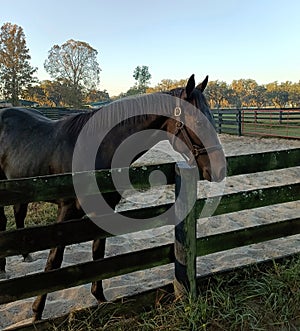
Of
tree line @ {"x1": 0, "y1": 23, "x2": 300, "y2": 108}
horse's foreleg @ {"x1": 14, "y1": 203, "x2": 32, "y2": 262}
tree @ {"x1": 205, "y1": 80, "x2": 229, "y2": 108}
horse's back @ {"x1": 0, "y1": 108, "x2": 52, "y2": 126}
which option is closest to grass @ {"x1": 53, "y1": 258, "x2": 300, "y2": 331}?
horse's foreleg @ {"x1": 14, "y1": 203, "x2": 32, "y2": 262}

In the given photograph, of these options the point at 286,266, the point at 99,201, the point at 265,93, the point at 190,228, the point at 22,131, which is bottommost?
the point at 286,266

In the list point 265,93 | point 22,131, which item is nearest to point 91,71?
point 22,131

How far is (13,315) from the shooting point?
2.37 meters

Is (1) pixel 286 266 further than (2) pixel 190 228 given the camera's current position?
Yes

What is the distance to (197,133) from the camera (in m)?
2.10

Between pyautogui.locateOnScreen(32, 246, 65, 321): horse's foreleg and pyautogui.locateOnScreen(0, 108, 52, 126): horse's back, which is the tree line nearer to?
pyautogui.locateOnScreen(0, 108, 52, 126): horse's back

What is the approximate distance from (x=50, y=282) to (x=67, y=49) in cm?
4129

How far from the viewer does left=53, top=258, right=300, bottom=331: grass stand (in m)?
1.91

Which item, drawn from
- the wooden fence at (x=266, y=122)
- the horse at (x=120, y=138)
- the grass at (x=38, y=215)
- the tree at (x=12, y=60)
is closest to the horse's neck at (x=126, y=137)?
the horse at (x=120, y=138)

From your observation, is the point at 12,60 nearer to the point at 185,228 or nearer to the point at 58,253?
the point at 58,253

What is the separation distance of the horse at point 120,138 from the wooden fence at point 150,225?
8.9 inches

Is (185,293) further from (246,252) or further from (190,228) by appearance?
(246,252)

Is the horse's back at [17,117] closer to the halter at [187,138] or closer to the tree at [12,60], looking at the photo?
the halter at [187,138]

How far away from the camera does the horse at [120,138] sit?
2104 mm
